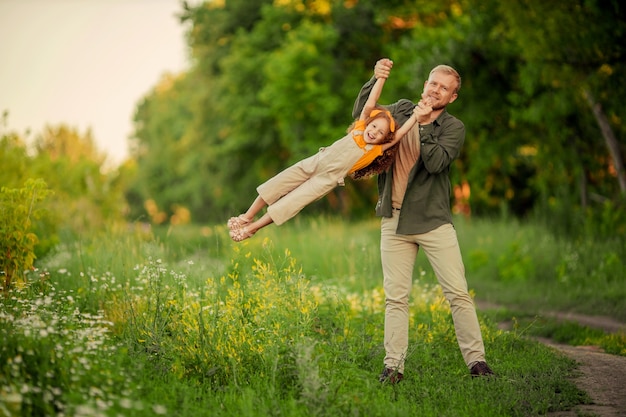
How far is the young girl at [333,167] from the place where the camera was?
593cm

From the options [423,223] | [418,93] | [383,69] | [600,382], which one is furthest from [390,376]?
[418,93]

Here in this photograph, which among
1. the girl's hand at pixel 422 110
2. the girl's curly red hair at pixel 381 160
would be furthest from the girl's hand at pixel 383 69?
the girl's hand at pixel 422 110

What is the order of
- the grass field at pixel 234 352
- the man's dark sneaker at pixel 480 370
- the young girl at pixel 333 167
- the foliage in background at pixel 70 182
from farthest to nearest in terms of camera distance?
the foliage in background at pixel 70 182 → the man's dark sneaker at pixel 480 370 → the young girl at pixel 333 167 → the grass field at pixel 234 352

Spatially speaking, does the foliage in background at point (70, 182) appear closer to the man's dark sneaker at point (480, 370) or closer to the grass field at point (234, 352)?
the grass field at point (234, 352)

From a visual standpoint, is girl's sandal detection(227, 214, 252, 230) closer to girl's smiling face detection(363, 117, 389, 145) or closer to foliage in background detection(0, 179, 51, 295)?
girl's smiling face detection(363, 117, 389, 145)

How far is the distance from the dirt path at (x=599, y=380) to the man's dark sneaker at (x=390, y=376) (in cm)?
117

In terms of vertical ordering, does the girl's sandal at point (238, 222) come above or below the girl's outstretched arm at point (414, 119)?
below

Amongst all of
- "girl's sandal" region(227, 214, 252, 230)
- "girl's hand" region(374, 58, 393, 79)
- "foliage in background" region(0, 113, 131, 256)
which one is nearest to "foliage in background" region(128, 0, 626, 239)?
"foliage in background" region(0, 113, 131, 256)

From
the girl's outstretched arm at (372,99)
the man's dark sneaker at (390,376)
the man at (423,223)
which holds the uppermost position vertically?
the girl's outstretched arm at (372,99)

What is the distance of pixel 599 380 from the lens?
21.0ft

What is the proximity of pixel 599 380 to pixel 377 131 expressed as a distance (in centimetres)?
274

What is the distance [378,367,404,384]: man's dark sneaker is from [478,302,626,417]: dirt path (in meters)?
1.17

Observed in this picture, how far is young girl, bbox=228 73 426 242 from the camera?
19.5 ft

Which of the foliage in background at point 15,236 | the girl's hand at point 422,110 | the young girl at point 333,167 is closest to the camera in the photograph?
the girl's hand at point 422,110
